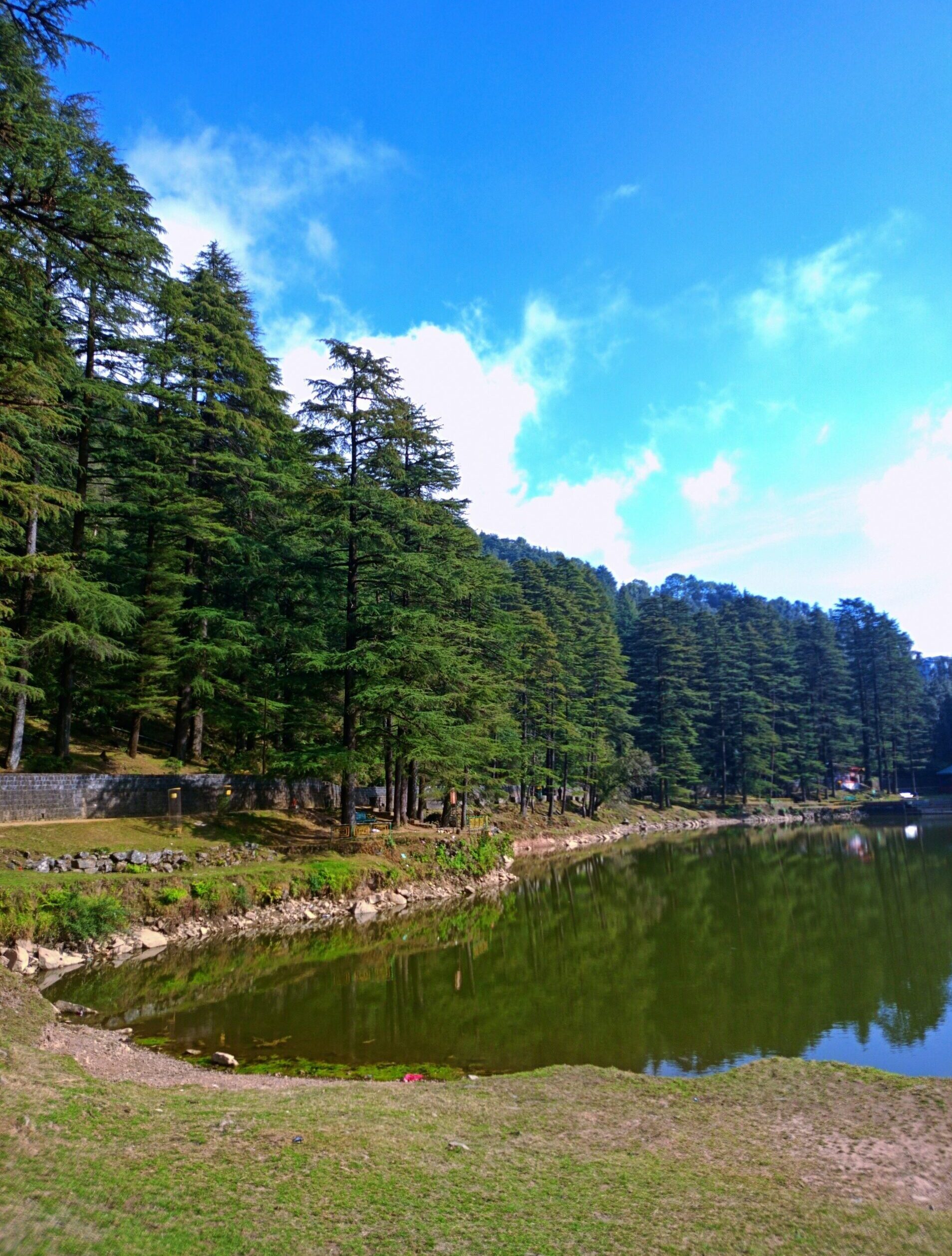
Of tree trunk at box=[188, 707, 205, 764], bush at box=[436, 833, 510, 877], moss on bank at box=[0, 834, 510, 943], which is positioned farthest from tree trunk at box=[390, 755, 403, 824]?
tree trunk at box=[188, 707, 205, 764]

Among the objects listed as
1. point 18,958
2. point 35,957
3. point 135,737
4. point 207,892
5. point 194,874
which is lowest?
point 35,957

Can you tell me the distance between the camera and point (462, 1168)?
6.07m

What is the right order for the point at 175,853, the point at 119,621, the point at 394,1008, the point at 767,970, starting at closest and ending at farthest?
1. the point at 394,1008
2. the point at 767,970
3. the point at 175,853
4. the point at 119,621

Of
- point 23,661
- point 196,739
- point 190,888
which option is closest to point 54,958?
point 190,888

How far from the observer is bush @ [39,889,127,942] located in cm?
1505

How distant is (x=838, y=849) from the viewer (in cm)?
4112

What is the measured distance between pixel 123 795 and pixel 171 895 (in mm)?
4865

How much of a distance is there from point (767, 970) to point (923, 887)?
1557 cm

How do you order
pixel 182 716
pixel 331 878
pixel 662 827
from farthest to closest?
pixel 662 827
pixel 182 716
pixel 331 878

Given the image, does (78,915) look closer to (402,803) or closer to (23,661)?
(23,661)

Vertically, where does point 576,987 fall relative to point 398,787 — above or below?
below

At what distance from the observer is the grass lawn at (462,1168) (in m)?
4.75

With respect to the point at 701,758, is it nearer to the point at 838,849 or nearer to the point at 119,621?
the point at 838,849

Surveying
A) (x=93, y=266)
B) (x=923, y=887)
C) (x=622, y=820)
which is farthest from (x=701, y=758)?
(x=93, y=266)
